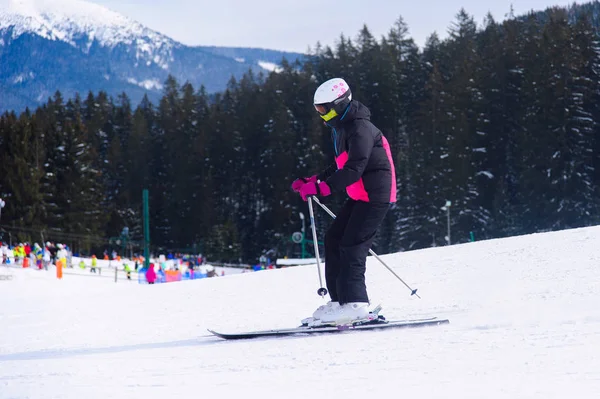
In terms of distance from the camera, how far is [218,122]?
8231 centimetres

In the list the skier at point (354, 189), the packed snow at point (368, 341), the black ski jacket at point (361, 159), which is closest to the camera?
the packed snow at point (368, 341)

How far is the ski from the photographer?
579 centimetres

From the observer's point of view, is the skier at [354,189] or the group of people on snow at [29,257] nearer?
the skier at [354,189]

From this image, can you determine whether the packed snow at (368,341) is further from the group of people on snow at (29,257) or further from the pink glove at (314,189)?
the group of people on snow at (29,257)

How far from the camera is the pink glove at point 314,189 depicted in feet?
19.2

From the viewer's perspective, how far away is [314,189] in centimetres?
591

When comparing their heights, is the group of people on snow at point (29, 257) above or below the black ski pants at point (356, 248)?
above

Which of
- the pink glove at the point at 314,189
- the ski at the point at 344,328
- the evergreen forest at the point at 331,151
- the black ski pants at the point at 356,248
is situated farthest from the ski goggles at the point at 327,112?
the evergreen forest at the point at 331,151

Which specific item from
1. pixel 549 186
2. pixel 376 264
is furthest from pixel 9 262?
pixel 549 186

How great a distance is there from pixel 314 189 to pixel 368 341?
3.87 ft

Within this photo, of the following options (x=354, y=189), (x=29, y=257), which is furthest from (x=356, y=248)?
(x=29, y=257)

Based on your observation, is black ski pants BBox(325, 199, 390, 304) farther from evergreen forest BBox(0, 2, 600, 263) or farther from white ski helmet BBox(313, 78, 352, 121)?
evergreen forest BBox(0, 2, 600, 263)

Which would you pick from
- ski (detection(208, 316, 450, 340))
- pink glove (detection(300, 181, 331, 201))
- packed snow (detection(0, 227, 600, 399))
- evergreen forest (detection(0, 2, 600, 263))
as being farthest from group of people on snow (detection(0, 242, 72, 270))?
pink glove (detection(300, 181, 331, 201))

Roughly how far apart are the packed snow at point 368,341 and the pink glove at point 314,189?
3.25 ft
